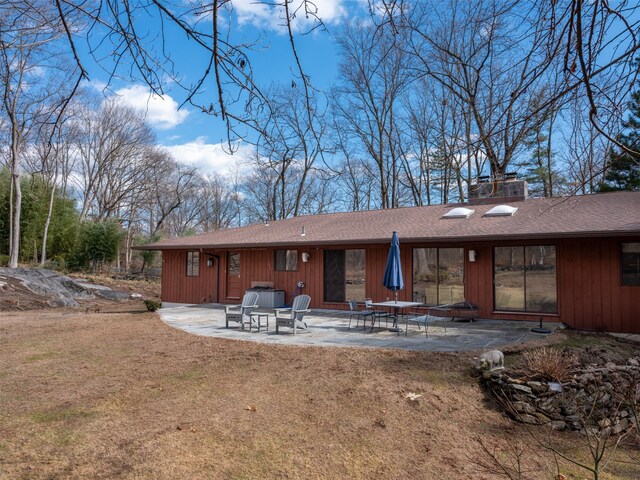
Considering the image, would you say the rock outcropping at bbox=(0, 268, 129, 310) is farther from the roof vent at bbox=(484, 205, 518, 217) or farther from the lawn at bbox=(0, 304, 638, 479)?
the roof vent at bbox=(484, 205, 518, 217)

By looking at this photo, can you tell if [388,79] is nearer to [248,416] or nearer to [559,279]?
[248,416]

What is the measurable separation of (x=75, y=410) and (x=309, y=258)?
9736 mm

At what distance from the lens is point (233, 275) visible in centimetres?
1588

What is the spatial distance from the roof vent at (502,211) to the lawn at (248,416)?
6593mm

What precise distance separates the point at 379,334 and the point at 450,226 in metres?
4.33

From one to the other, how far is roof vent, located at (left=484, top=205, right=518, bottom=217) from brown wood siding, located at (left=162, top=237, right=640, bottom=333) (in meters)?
1.51

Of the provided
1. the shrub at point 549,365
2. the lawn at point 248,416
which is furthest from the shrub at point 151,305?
→ the shrub at point 549,365

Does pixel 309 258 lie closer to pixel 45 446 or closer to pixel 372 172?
pixel 45 446

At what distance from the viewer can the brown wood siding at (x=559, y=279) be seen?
991 centimetres

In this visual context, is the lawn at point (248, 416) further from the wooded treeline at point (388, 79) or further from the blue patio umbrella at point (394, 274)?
the blue patio umbrella at point (394, 274)

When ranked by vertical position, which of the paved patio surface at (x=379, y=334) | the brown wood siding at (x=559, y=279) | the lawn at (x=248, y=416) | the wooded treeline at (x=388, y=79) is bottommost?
the lawn at (x=248, y=416)

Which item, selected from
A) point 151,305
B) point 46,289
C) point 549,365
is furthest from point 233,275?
point 549,365

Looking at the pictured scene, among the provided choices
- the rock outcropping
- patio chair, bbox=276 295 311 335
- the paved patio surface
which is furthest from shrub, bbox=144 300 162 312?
patio chair, bbox=276 295 311 335

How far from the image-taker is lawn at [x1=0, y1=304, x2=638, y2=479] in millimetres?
3721
